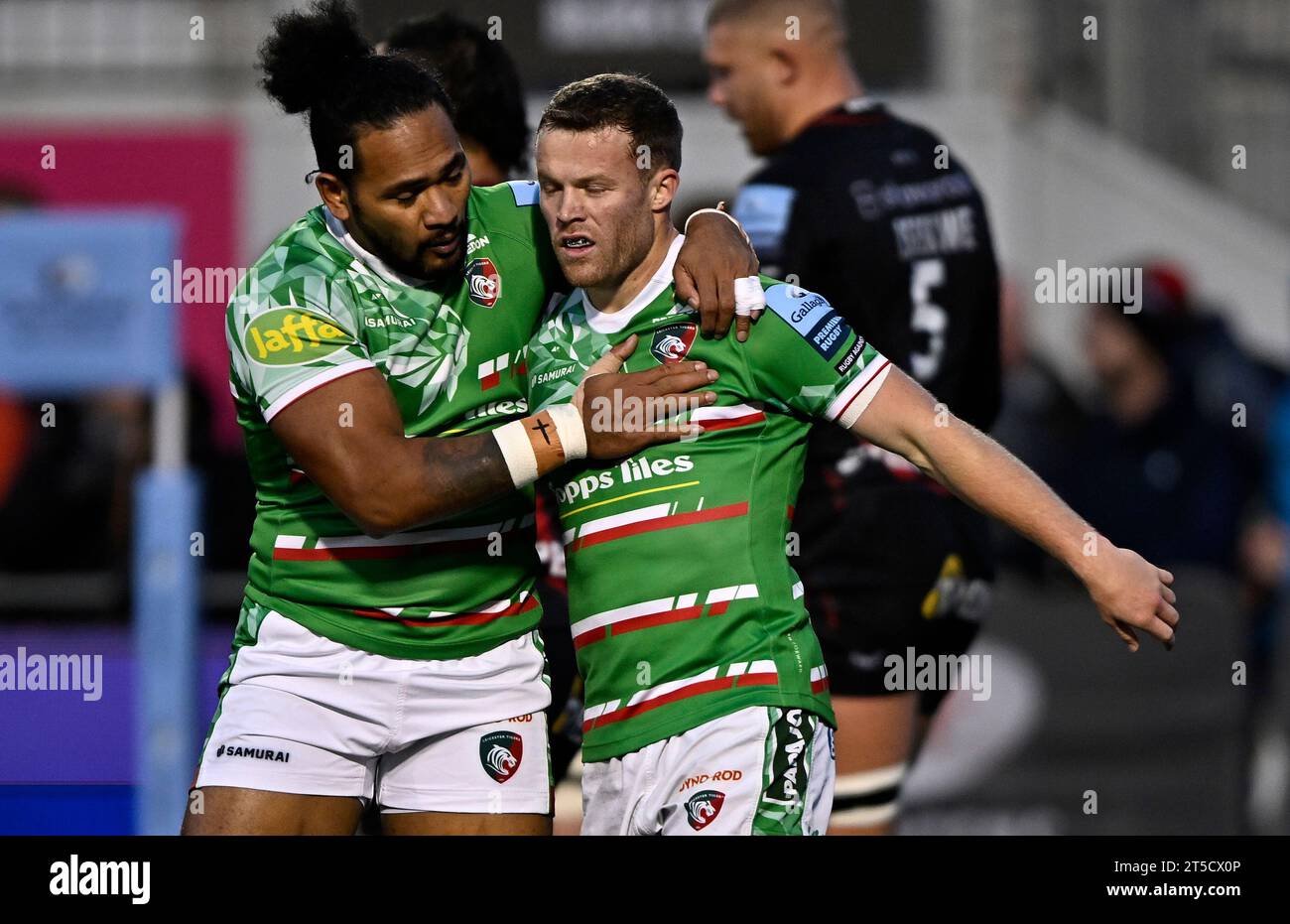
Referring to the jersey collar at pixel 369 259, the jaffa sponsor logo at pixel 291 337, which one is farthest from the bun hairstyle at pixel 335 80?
the jaffa sponsor logo at pixel 291 337

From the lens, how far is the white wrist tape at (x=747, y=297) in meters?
3.52

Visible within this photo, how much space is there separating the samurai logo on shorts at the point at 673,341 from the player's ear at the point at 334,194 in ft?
2.26

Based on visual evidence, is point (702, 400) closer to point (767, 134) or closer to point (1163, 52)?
point (767, 134)

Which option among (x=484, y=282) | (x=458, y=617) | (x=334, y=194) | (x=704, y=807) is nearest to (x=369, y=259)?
(x=334, y=194)

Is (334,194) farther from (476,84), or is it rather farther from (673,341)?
(476,84)

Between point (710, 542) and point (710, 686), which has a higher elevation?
point (710, 542)

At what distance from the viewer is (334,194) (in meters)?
3.60

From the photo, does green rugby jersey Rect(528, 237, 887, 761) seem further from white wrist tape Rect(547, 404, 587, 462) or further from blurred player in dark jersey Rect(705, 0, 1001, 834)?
blurred player in dark jersey Rect(705, 0, 1001, 834)

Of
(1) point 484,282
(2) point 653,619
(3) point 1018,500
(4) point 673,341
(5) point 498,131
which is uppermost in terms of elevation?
(5) point 498,131

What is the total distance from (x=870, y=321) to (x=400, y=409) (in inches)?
63.9

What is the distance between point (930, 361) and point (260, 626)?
2.05 metres

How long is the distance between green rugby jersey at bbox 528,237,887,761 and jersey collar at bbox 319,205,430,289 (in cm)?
48

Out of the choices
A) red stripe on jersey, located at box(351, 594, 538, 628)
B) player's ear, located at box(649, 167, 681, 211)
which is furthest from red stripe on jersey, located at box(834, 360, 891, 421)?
red stripe on jersey, located at box(351, 594, 538, 628)

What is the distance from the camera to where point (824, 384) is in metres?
3.49
